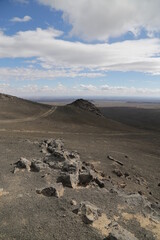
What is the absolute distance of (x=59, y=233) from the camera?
400 inches

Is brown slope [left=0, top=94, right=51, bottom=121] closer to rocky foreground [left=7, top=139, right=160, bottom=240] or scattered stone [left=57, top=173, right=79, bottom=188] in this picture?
rocky foreground [left=7, top=139, right=160, bottom=240]

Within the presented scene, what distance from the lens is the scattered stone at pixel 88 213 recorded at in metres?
11.0

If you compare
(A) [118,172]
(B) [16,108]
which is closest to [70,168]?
(A) [118,172]

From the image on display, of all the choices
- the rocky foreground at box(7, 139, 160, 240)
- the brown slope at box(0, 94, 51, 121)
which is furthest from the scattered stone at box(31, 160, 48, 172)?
the brown slope at box(0, 94, 51, 121)

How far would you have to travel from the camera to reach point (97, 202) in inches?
531

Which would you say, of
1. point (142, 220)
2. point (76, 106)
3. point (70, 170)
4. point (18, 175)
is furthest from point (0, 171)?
point (76, 106)

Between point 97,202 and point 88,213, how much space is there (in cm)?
207

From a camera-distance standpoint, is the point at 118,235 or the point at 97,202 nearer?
the point at 118,235

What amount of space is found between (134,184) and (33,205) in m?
10.8

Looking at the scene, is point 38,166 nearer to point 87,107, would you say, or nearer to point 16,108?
point 16,108

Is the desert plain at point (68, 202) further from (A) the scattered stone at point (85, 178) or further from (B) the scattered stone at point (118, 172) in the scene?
(B) the scattered stone at point (118, 172)

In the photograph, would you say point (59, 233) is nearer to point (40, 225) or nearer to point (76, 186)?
point (40, 225)

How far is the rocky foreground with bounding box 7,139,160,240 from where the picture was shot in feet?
36.0

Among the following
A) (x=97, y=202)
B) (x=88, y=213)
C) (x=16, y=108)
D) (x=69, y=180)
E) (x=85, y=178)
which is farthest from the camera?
→ (x=16, y=108)
